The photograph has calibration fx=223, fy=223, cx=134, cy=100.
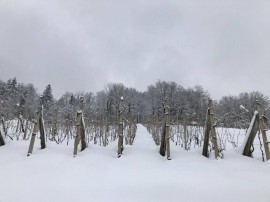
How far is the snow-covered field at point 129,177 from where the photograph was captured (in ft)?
12.8

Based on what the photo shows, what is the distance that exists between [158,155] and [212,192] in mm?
2521

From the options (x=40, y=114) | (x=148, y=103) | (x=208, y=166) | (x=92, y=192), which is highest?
(x=148, y=103)

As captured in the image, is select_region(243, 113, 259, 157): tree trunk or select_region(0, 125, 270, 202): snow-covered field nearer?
select_region(0, 125, 270, 202): snow-covered field

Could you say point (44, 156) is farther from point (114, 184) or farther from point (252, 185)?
point (252, 185)

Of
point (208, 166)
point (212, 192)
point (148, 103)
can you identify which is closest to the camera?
point (212, 192)

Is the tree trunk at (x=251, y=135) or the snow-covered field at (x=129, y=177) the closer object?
the snow-covered field at (x=129, y=177)

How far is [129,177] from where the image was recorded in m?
4.73

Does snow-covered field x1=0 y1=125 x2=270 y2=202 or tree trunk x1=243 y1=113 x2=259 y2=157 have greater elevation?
tree trunk x1=243 y1=113 x2=259 y2=157

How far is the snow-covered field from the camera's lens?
3.92 metres

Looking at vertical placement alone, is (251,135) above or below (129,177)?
above

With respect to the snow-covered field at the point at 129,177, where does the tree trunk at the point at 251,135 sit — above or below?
above

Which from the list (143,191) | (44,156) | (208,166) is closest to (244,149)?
(208,166)

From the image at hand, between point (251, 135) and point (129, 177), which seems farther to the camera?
point (251, 135)

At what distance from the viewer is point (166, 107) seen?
6.63 m
